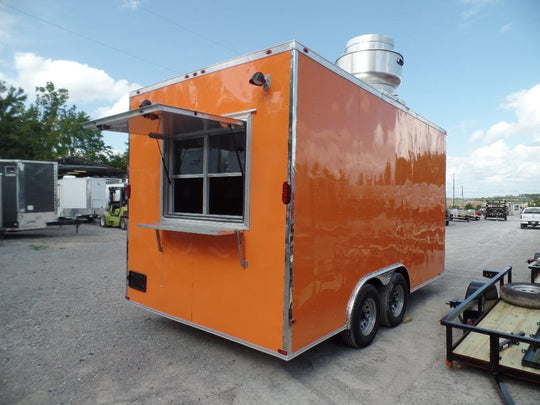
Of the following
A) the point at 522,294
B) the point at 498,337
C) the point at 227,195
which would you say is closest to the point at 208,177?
the point at 227,195

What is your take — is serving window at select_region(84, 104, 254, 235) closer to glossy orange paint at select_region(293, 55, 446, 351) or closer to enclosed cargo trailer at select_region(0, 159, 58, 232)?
glossy orange paint at select_region(293, 55, 446, 351)

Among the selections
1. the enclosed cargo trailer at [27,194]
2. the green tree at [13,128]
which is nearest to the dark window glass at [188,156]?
the enclosed cargo trailer at [27,194]

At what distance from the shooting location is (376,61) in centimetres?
604

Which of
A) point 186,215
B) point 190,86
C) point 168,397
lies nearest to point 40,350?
point 168,397

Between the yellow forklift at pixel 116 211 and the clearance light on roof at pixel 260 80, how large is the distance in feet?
55.2

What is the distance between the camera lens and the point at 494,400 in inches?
125

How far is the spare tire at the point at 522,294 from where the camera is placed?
4742 mm

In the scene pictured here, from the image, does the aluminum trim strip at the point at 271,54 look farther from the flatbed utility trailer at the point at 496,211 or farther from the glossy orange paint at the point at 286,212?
the flatbed utility trailer at the point at 496,211

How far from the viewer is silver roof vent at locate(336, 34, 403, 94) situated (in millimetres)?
6039

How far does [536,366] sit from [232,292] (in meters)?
2.96

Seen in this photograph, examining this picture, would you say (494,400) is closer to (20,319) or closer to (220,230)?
(220,230)

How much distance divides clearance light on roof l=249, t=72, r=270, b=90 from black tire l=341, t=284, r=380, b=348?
250 centimetres

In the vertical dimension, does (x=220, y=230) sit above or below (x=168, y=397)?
above

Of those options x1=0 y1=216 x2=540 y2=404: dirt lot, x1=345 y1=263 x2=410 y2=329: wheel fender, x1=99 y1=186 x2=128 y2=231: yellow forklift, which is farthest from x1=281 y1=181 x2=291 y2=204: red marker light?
x1=99 y1=186 x2=128 y2=231: yellow forklift
